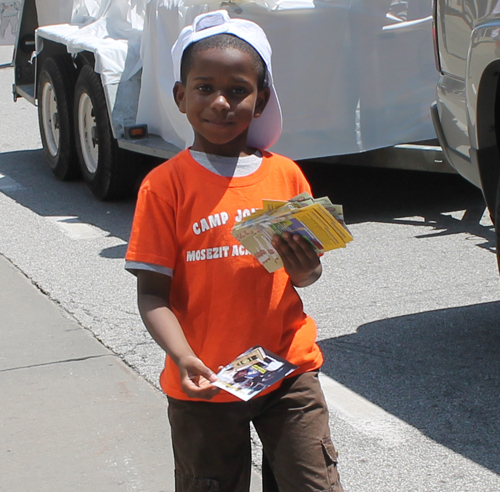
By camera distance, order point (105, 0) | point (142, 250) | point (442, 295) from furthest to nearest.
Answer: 1. point (105, 0)
2. point (442, 295)
3. point (142, 250)

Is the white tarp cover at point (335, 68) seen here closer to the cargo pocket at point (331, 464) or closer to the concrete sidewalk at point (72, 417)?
the concrete sidewalk at point (72, 417)

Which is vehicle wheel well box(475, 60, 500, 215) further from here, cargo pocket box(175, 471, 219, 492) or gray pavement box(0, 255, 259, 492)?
cargo pocket box(175, 471, 219, 492)

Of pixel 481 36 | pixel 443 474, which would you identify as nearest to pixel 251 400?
pixel 443 474

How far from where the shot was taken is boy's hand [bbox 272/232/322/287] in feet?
7.27

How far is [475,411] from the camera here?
149 inches

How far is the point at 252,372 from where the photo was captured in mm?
2203

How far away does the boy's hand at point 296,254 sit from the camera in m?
2.22

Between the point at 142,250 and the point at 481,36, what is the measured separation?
2.46 meters

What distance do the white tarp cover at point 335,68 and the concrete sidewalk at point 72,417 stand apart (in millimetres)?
2281

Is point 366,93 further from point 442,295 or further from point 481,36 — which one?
point 481,36

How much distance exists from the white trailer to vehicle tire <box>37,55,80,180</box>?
1.73 ft

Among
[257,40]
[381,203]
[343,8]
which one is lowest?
[381,203]

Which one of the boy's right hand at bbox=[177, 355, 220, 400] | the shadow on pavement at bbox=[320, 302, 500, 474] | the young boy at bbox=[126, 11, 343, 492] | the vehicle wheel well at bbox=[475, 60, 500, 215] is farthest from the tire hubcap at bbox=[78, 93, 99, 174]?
the boy's right hand at bbox=[177, 355, 220, 400]

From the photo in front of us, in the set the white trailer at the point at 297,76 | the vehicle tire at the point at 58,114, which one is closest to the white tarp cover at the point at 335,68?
the white trailer at the point at 297,76
